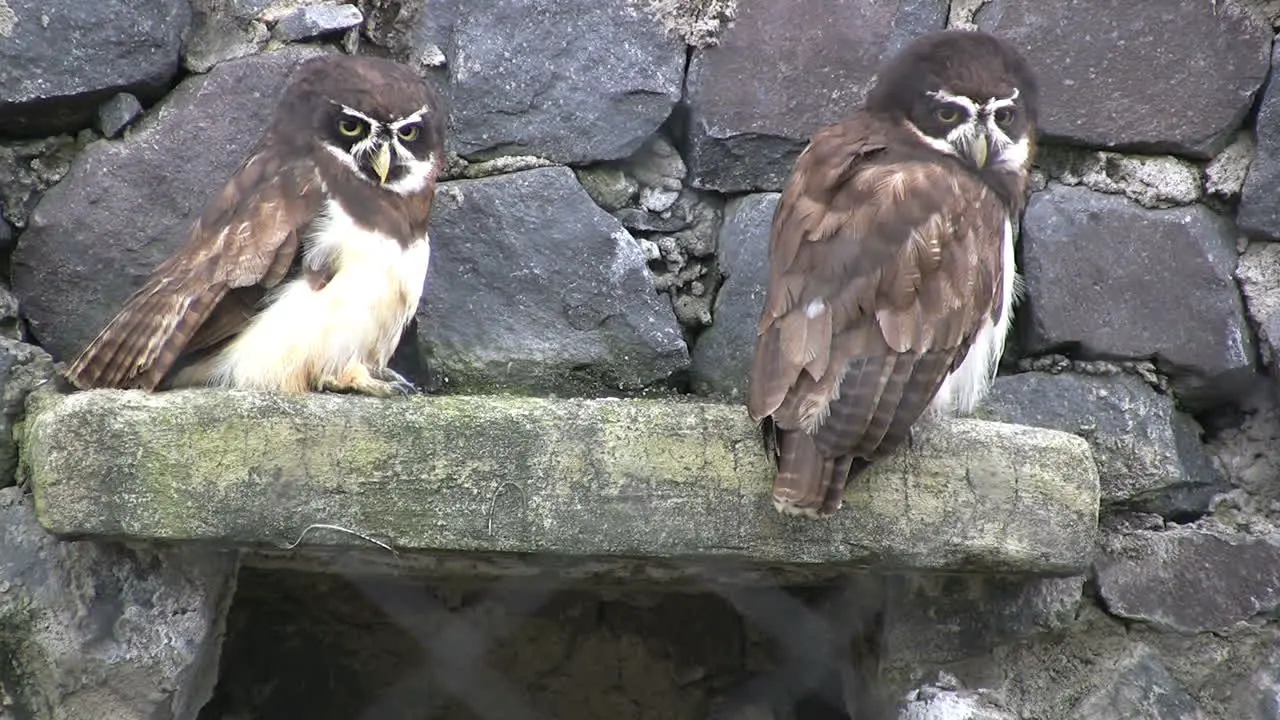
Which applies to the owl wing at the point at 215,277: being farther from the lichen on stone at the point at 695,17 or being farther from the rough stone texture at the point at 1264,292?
the rough stone texture at the point at 1264,292

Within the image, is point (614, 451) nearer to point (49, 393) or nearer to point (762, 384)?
point (762, 384)

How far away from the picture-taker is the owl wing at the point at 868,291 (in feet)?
8.34

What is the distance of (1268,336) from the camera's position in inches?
119

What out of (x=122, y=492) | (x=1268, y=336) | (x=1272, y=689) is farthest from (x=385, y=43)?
(x=1272, y=689)

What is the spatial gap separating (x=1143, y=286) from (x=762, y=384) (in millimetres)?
901

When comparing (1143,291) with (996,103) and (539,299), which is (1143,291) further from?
(539,299)

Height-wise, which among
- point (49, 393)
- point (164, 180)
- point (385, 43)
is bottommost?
point (49, 393)

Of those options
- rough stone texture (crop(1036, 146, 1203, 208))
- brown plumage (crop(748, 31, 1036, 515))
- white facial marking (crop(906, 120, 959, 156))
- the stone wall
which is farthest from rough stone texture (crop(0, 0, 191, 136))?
rough stone texture (crop(1036, 146, 1203, 208))

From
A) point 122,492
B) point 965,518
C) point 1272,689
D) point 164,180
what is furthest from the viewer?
A: point 164,180

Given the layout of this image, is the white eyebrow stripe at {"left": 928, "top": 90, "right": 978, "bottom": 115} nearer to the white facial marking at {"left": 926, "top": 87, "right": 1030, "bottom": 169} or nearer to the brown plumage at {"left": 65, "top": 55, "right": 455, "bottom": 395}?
the white facial marking at {"left": 926, "top": 87, "right": 1030, "bottom": 169}

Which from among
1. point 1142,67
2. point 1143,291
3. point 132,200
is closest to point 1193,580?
point 1143,291

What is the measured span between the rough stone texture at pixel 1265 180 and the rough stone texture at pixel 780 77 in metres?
0.63

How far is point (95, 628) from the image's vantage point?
2.54 m

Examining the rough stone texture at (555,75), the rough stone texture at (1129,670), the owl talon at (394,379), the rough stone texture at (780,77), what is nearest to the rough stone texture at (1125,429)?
the rough stone texture at (1129,670)
